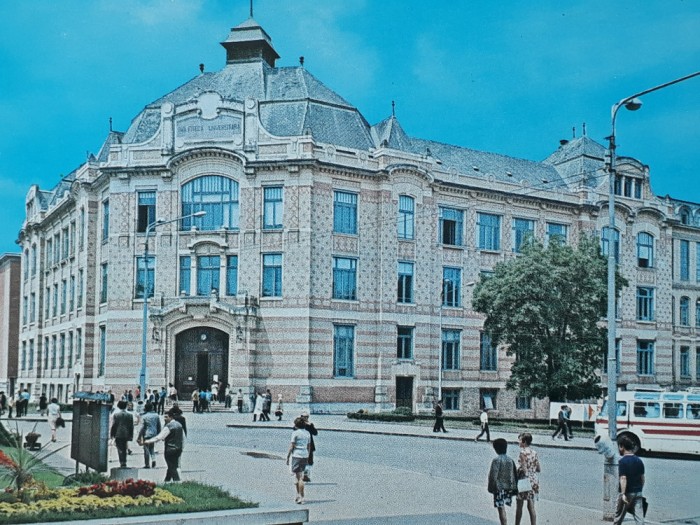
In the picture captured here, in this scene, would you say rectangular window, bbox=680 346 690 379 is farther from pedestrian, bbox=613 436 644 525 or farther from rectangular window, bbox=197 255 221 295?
pedestrian, bbox=613 436 644 525

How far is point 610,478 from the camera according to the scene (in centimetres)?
1531

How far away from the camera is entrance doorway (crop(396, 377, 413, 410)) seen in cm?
4972

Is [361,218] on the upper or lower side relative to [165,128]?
lower

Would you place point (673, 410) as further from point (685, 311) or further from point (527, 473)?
point (685, 311)

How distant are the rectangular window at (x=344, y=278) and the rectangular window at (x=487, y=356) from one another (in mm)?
9418

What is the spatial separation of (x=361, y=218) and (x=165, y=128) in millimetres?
11470

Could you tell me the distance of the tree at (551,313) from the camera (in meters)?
42.5

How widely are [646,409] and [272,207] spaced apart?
2370 cm

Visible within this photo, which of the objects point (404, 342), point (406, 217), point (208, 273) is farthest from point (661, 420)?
point (208, 273)

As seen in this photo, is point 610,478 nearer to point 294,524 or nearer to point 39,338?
point 294,524

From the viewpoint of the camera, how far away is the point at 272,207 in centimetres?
4816

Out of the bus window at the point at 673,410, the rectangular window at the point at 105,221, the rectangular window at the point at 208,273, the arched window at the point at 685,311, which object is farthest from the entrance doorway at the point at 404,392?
the arched window at the point at 685,311

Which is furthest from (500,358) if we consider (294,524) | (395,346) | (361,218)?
(294,524)

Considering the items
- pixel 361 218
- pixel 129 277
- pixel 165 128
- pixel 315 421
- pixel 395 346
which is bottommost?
pixel 315 421
